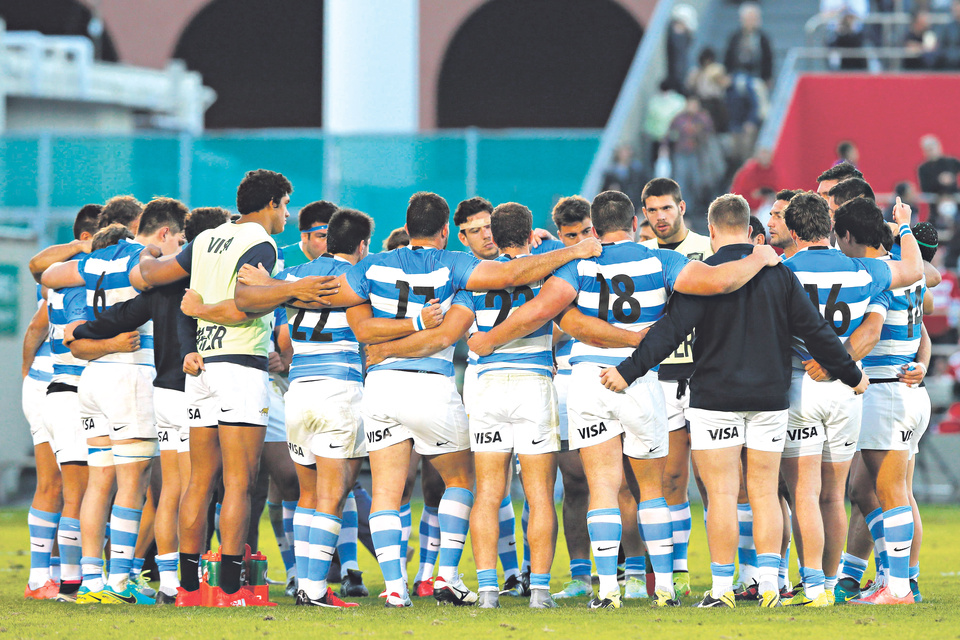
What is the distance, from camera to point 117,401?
803cm

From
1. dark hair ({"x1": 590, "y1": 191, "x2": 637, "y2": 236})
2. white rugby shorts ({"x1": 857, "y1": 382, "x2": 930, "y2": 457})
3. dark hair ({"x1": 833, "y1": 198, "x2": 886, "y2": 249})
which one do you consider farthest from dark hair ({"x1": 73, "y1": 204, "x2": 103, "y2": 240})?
white rugby shorts ({"x1": 857, "y1": 382, "x2": 930, "y2": 457})

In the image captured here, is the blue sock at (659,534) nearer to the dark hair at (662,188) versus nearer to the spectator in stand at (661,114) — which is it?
the dark hair at (662,188)

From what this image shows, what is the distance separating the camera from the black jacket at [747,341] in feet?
23.4

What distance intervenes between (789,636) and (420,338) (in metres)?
2.51

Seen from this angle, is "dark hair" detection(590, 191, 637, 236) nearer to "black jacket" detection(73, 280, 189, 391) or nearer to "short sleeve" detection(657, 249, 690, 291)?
"short sleeve" detection(657, 249, 690, 291)

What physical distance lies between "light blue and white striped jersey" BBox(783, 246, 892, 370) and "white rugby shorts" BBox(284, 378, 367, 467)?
2.56 meters

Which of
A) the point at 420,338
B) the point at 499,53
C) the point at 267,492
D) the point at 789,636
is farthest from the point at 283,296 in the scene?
the point at 499,53

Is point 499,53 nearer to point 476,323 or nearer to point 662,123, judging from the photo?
point 662,123

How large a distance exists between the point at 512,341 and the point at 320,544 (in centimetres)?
158

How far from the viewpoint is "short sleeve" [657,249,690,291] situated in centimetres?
732

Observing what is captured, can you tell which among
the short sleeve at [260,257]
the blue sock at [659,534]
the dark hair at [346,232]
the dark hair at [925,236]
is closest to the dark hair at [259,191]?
the short sleeve at [260,257]

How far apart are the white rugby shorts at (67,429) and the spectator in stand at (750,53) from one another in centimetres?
1308

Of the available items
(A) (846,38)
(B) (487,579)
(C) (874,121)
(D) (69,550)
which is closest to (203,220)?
(D) (69,550)

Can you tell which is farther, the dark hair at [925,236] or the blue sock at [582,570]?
the blue sock at [582,570]
